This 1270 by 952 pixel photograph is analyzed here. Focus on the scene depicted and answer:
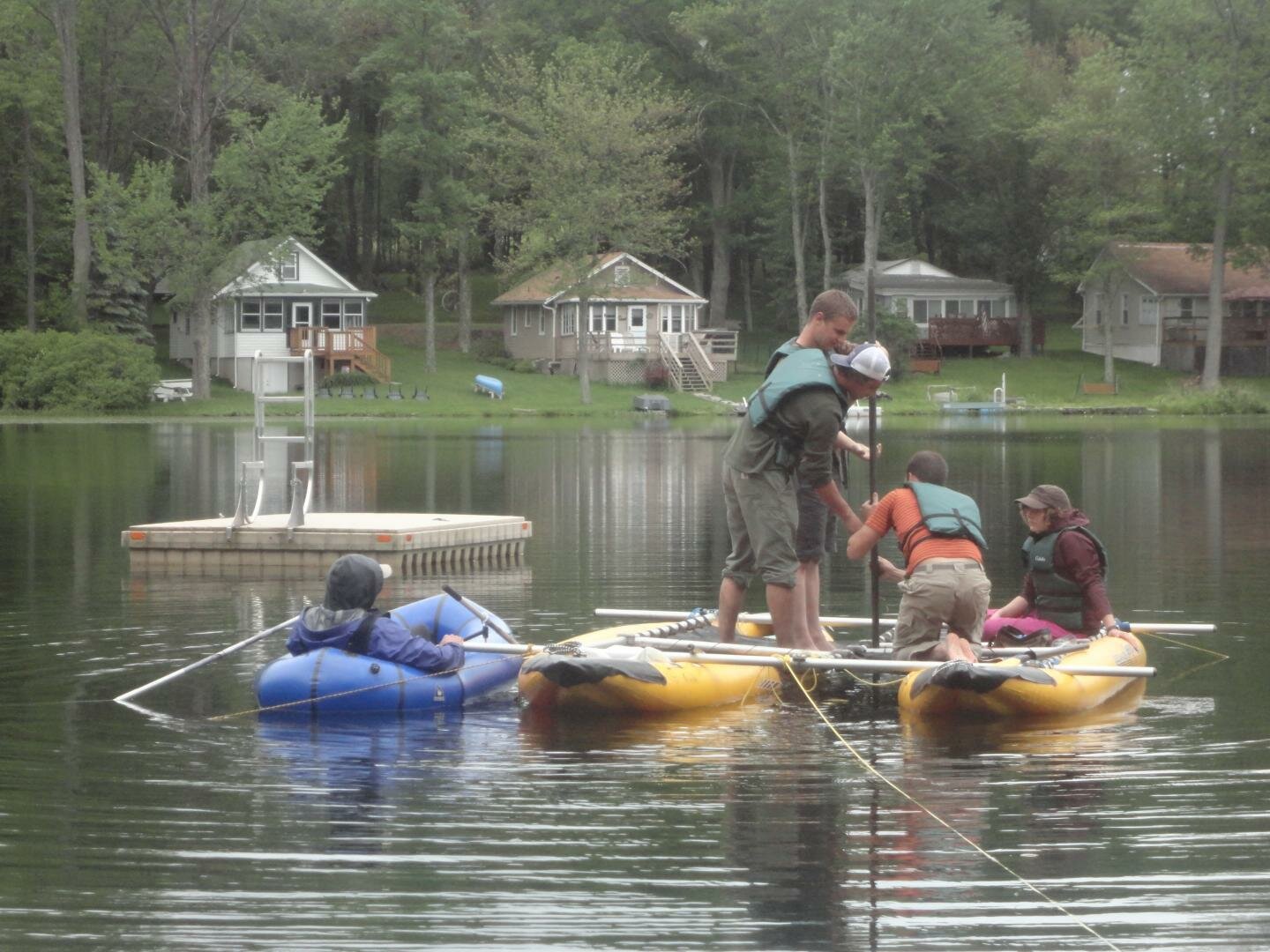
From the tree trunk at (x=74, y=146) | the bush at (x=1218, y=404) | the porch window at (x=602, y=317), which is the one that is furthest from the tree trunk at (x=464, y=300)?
the bush at (x=1218, y=404)

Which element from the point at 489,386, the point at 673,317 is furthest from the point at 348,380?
→ the point at 673,317

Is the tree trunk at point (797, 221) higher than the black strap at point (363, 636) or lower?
higher

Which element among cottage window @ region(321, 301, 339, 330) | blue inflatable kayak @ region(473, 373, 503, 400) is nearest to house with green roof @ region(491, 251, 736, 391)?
blue inflatable kayak @ region(473, 373, 503, 400)

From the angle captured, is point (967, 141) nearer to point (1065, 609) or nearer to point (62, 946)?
point (1065, 609)

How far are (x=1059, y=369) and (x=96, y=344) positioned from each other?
3610cm

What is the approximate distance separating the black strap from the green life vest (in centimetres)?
256

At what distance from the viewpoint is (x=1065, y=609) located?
12.0 m

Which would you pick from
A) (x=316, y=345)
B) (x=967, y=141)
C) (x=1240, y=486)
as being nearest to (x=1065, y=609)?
(x=1240, y=486)

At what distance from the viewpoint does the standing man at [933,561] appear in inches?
423

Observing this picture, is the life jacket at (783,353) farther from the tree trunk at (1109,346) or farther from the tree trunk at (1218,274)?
the tree trunk at (1109,346)

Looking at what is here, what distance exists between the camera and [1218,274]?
64625 mm

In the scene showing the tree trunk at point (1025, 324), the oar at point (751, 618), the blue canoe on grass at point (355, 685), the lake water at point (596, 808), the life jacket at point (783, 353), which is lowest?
the lake water at point (596, 808)

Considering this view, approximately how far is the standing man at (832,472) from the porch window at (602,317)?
5949 cm

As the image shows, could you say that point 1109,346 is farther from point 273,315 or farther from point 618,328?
point 273,315
